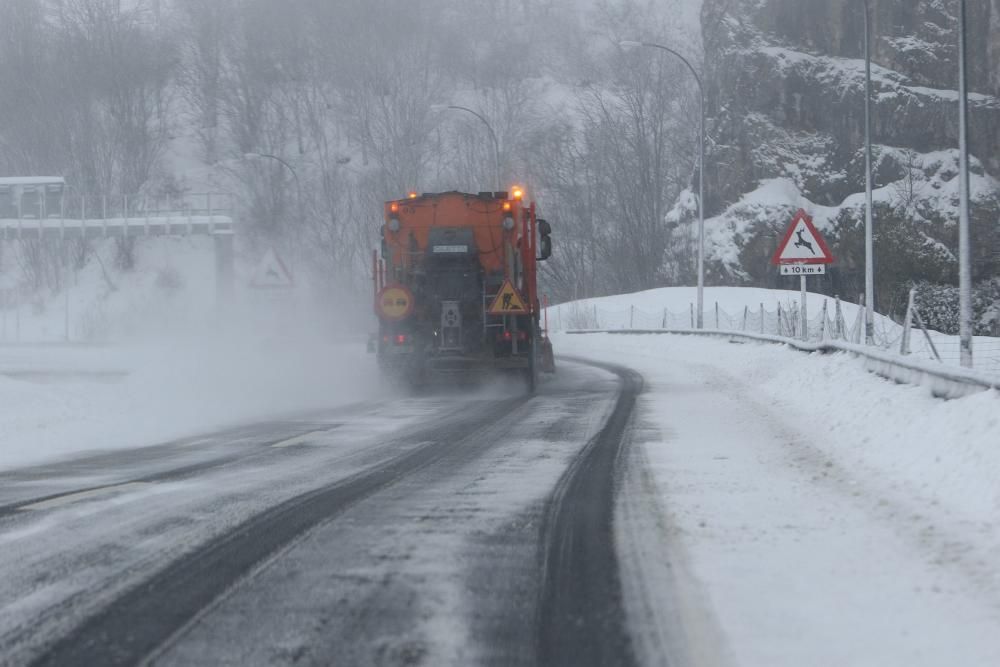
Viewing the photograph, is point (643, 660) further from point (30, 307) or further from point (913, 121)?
point (30, 307)

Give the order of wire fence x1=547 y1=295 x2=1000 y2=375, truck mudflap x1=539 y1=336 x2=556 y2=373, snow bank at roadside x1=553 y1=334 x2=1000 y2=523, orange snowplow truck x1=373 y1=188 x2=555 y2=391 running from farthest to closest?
wire fence x1=547 y1=295 x2=1000 y2=375, truck mudflap x1=539 y1=336 x2=556 y2=373, orange snowplow truck x1=373 y1=188 x2=555 y2=391, snow bank at roadside x1=553 y1=334 x2=1000 y2=523

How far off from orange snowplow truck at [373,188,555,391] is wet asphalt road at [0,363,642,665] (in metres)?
8.15

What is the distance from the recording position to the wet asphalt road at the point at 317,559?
12.9ft

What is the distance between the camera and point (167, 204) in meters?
88.9

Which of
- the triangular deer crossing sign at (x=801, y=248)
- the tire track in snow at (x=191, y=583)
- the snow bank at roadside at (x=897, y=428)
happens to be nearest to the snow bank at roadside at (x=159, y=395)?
the tire track in snow at (x=191, y=583)

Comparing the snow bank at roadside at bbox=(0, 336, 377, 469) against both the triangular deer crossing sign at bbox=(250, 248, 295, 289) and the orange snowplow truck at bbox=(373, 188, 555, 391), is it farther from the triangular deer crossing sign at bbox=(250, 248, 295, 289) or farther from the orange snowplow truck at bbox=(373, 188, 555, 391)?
the triangular deer crossing sign at bbox=(250, 248, 295, 289)

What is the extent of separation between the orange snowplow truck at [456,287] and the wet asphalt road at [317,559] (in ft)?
26.7

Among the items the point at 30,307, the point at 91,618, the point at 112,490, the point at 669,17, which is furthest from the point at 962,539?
the point at 669,17

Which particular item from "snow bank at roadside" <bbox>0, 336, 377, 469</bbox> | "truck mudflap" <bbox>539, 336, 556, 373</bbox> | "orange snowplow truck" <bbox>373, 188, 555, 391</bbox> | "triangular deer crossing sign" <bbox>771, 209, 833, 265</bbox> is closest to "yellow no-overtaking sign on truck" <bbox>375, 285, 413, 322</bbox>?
"orange snowplow truck" <bbox>373, 188, 555, 391</bbox>

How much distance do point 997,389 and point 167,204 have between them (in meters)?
86.4

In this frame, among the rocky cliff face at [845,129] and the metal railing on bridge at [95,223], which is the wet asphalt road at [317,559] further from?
the metal railing on bridge at [95,223]

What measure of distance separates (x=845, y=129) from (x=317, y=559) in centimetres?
5771

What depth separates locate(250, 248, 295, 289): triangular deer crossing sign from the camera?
75.1ft

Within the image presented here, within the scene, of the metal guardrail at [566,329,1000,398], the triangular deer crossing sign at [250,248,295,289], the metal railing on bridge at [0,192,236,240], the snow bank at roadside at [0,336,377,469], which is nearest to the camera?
the metal guardrail at [566,329,1000,398]
